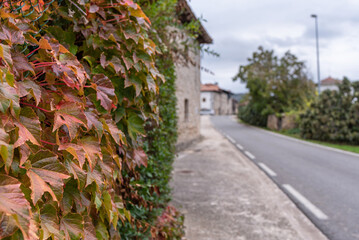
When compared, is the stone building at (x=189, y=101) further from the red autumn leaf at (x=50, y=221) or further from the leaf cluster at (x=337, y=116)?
the red autumn leaf at (x=50, y=221)

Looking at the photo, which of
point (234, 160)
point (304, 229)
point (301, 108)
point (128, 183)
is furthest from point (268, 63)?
point (128, 183)

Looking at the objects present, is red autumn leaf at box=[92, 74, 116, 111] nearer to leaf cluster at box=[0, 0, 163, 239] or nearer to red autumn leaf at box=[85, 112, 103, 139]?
leaf cluster at box=[0, 0, 163, 239]

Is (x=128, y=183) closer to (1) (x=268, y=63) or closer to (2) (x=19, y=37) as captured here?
(2) (x=19, y=37)

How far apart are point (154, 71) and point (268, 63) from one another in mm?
29232

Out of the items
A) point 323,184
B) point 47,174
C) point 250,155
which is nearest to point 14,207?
point 47,174

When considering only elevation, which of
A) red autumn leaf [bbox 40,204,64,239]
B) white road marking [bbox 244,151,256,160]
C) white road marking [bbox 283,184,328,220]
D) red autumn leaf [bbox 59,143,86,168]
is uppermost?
red autumn leaf [bbox 59,143,86,168]

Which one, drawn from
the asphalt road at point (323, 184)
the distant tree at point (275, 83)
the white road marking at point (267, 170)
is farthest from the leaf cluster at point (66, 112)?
the distant tree at point (275, 83)

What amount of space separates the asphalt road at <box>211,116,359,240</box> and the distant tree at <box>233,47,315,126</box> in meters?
18.2

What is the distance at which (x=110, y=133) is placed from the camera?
1474mm

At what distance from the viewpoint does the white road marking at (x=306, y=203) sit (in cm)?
491

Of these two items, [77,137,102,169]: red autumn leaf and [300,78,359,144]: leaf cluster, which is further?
[300,78,359,144]: leaf cluster

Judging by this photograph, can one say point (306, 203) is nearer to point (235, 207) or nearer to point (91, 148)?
point (235, 207)

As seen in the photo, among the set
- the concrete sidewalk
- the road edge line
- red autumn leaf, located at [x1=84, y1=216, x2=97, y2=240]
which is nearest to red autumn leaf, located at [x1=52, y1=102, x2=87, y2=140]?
red autumn leaf, located at [x1=84, y1=216, x2=97, y2=240]

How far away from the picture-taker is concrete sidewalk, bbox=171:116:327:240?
13.3 feet
